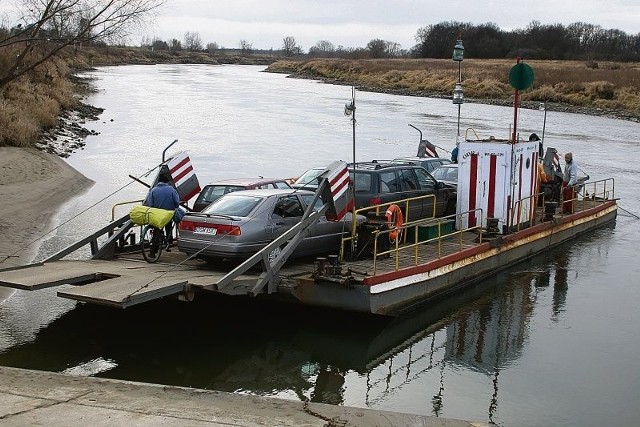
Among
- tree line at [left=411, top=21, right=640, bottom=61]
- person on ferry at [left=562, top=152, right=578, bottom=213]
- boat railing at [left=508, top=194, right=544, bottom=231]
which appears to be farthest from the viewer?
tree line at [left=411, top=21, right=640, bottom=61]

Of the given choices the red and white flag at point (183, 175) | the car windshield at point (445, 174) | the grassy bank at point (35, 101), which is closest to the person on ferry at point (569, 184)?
the car windshield at point (445, 174)

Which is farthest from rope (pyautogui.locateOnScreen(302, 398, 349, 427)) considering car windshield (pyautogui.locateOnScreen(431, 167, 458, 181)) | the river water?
car windshield (pyautogui.locateOnScreen(431, 167, 458, 181))

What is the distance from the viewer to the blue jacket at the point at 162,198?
1389 centimetres

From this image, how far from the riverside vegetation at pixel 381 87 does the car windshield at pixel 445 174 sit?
1291 centimetres

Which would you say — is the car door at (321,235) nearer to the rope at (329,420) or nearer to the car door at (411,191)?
the car door at (411,191)

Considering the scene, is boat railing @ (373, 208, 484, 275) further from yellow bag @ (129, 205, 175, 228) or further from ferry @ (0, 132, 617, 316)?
yellow bag @ (129, 205, 175, 228)

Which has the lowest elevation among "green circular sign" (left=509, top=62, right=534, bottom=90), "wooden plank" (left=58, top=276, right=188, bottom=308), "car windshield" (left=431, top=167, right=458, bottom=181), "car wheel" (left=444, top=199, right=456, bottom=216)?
"car wheel" (left=444, top=199, right=456, bottom=216)

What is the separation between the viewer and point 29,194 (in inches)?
963

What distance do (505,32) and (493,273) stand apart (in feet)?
449

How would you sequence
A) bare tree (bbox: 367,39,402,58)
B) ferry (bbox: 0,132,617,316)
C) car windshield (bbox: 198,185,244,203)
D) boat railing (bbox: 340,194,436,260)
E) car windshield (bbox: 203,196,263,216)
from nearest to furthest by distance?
1. ferry (bbox: 0,132,617,316)
2. car windshield (bbox: 203,196,263,216)
3. boat railing (bbox: 340,194,436,260)
4. car windshield (bbox: 198,185,244,203)
5. bare tree (bbox: 367,39,402,58)

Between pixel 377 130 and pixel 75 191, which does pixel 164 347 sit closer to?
pixel 75 191

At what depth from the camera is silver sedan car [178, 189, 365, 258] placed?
12.7 meters

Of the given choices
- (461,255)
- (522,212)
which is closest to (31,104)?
Answer: (522,212)

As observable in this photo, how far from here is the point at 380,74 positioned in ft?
344
